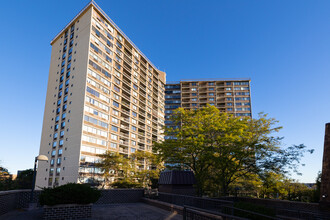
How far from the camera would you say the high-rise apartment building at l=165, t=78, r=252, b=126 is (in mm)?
113438

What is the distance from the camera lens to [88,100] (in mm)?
57219

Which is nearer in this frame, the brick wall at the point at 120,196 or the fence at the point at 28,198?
the fence at the point at 28,198

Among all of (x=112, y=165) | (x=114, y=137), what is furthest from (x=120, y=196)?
(x=114, y=137)

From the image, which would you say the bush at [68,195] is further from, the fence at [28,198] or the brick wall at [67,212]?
the fence at [28,198]

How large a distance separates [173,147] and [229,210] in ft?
53.9

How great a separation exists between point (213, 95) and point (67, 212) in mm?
108299

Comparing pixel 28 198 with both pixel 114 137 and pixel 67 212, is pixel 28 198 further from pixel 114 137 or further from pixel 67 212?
pixel 114 137

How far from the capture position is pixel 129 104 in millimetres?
76188

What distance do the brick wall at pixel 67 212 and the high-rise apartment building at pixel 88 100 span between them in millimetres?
41679

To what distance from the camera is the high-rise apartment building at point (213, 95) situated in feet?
372

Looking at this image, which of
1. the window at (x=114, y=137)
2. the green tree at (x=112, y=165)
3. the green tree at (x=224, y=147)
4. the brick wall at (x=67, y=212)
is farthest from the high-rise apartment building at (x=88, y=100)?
the brick wall at (x=67, y=212)

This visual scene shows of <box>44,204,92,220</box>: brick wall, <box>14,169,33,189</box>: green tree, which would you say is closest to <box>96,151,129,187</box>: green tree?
<box>14,169,33,189</box>: green tree

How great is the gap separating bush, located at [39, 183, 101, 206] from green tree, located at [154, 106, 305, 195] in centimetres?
1508

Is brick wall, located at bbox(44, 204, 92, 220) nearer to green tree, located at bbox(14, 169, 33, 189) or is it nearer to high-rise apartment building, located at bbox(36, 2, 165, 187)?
high-rise apartment building, located at bbox(36, 2, 165, 187)
